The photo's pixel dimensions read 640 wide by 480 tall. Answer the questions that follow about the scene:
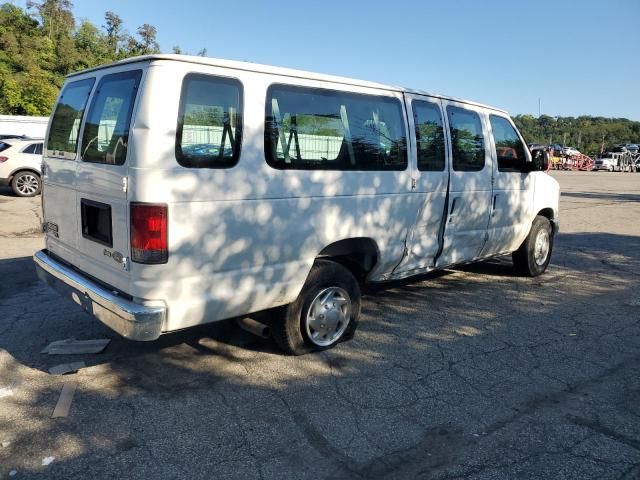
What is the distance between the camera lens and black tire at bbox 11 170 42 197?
13156 millimetres

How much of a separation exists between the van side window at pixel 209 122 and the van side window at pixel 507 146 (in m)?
3.43

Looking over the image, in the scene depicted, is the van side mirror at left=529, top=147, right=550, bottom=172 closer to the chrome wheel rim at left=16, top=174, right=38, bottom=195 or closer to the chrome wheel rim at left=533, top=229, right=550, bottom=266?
the chrome wheel rim at left=533, top=229, right=550, bottom=266

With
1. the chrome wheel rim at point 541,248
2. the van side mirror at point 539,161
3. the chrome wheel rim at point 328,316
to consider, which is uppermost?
the van side mirror at point 539,161

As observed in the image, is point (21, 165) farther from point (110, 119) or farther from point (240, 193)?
point (240, 193)

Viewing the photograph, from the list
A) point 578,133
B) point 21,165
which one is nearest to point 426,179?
point 21,165

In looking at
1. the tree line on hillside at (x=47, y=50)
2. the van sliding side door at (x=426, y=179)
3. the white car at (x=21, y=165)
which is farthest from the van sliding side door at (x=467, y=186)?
the tree line on hillside at (x=47, y=50)

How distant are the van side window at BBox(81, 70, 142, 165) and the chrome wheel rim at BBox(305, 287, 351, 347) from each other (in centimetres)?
185

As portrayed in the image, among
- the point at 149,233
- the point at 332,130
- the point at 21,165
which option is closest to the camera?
the point at 149,233

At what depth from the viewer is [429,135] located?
489 cm

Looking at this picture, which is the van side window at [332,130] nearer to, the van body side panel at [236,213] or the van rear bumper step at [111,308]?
the van body side panel at [236,213]

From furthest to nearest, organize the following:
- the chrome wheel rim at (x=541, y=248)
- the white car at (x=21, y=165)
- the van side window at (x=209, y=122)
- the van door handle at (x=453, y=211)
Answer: the white car at (x=21, y=165)
the chrome wheel rim at (x=541, y=248)
the van door handle at (x=453, y=211)
the van side window at (x=209, y=122)

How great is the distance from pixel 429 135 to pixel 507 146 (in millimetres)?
1586

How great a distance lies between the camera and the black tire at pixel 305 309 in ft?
13.3

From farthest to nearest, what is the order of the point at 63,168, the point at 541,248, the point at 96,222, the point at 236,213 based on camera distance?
the point at 541,248
the point at 63,168
the point at 96,222
the point at 236,213
